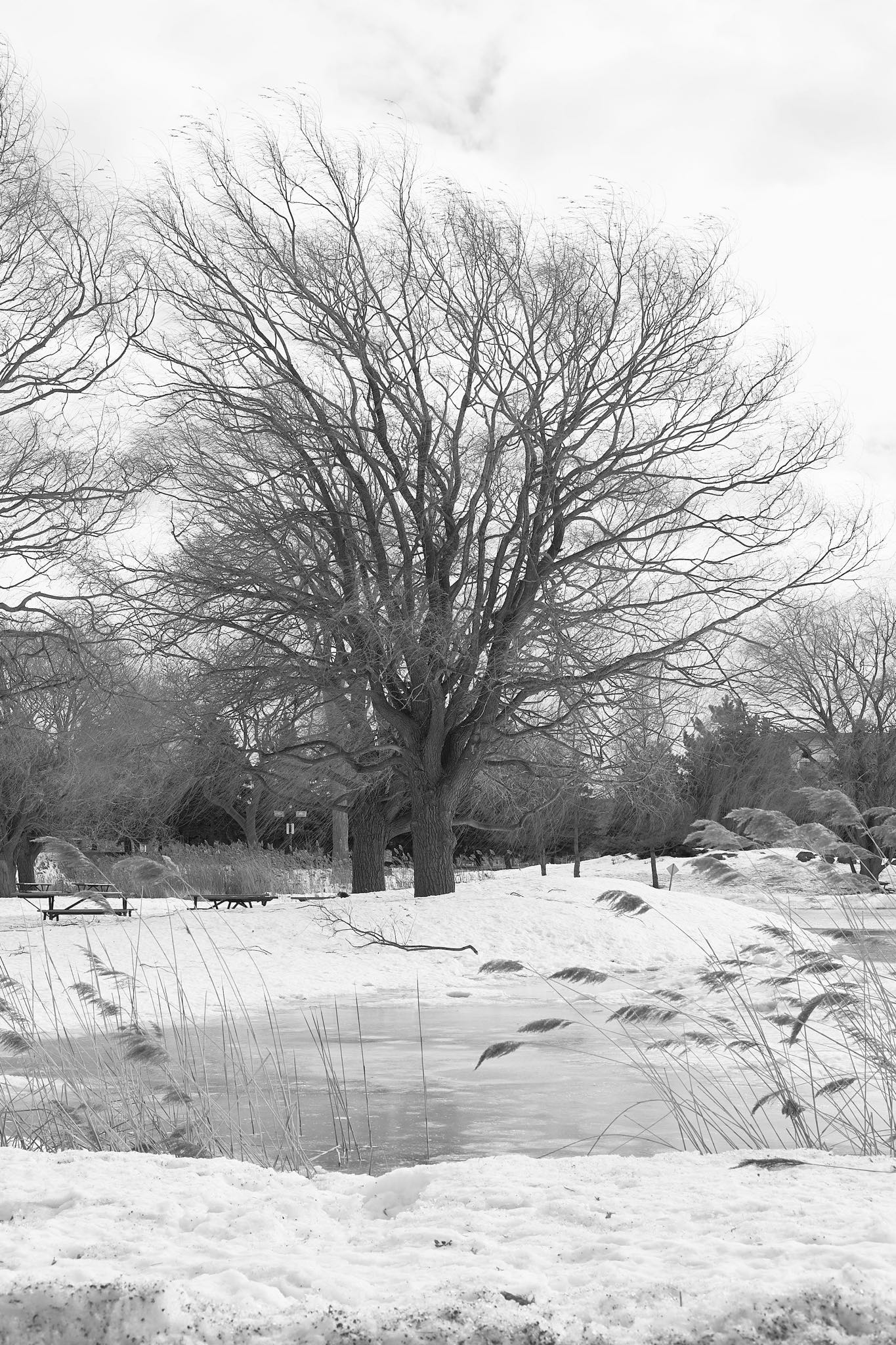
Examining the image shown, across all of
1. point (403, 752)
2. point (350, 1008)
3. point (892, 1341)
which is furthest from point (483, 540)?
point (892, 1341)

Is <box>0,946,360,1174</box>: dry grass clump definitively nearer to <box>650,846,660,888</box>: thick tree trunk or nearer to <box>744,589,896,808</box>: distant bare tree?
<box>650,846,660,888</box>: thick tree trunk

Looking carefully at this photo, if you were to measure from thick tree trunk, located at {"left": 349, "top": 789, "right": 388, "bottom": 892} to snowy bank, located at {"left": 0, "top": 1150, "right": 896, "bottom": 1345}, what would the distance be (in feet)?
60.3

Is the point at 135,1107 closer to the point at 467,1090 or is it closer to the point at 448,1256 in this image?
the point at 467,1090

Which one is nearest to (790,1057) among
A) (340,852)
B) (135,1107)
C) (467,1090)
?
(467,1090)

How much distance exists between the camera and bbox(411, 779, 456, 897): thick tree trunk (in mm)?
17328

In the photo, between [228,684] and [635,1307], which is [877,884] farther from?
[228,684]

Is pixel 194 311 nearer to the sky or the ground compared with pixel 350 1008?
nearer to the sky

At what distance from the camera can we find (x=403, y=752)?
56.1ft

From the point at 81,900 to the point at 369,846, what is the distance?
51.0 ft

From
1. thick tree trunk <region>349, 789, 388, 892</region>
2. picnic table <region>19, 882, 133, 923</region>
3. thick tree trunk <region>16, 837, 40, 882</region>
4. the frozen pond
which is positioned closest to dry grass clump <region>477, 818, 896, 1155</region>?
the frozen pond

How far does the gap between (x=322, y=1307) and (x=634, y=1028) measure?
21.0 feet

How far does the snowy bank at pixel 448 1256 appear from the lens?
7.27 ft

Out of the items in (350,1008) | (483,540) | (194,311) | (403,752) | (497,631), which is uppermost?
(194,311)

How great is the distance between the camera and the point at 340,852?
29.0 m
